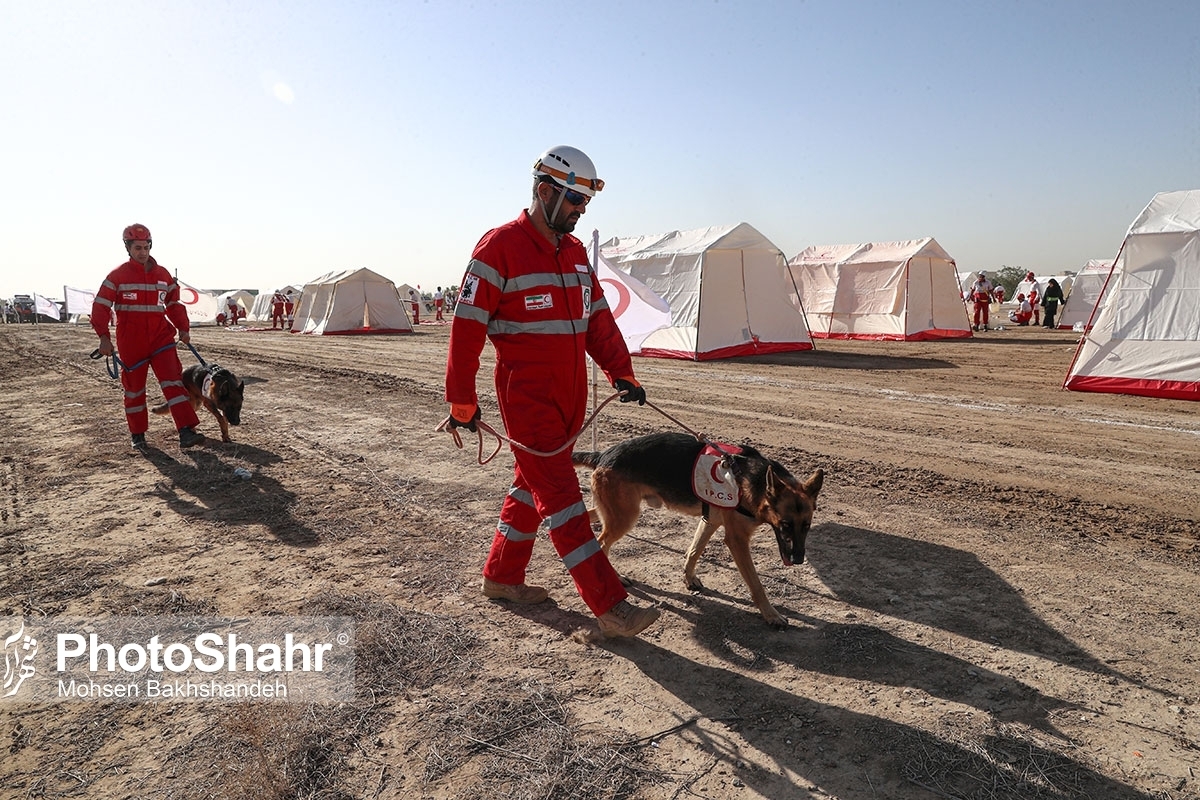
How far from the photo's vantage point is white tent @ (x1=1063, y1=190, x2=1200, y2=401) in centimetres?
1030

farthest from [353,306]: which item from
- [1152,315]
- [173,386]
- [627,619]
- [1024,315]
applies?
[627,619]

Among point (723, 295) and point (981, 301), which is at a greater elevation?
point (981, 301)

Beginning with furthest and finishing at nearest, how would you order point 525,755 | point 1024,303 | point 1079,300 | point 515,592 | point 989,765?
1. point 1024,303
2. point 1079,300
3. point 515,592
4. point 525,755
5. point 989,765

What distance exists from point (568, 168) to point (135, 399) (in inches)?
262

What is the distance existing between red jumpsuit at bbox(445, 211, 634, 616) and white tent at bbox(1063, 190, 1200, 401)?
34.0 feet

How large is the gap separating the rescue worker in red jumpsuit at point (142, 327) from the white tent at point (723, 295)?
10561 mm

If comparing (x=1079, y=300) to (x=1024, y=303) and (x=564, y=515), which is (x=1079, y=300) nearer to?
(x=1024, y=303)

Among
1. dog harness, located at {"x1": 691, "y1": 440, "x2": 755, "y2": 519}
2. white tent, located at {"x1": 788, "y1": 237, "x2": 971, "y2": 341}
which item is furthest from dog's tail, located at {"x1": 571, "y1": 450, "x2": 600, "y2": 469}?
white tent, located at {"x1": 788, "y1": 237, "x2": 971, "y2": 341}

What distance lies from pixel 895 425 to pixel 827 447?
1.62 metres

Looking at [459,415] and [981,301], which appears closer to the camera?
[459,415]

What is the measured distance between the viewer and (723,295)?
16828 mm

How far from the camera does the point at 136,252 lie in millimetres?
7680

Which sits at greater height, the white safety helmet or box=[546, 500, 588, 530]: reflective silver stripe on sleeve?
the white safety helmet

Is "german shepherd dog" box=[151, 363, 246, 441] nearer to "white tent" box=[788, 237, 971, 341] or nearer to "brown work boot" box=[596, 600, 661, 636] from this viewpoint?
"brown work boot" box=[596, 600, 661, 636]
